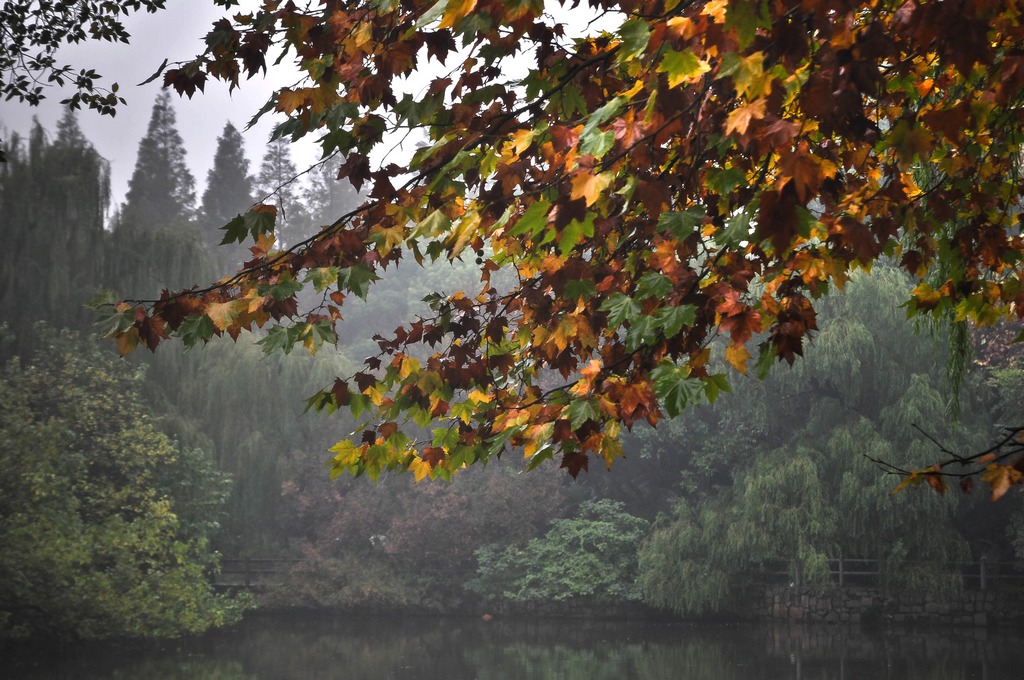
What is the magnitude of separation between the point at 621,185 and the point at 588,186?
563 mm

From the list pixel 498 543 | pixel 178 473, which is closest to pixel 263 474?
pixel 178 473

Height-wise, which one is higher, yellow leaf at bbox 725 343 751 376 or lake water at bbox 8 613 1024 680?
yellow leaf at bbox 725 343 751 376

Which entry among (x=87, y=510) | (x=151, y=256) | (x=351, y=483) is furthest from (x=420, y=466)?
(x=351, y=483)

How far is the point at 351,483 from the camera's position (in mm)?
19344

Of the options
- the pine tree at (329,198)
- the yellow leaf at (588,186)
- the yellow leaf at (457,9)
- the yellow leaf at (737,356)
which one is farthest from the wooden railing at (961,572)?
the pine tree at (329,198)

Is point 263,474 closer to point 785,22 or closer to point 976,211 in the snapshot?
point 976,211

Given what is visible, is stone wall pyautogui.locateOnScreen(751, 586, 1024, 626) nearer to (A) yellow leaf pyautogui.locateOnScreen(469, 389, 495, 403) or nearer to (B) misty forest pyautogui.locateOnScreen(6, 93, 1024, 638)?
(B) misty forest pyautogui.locateOnScreen(6, 93, 1024, 638)

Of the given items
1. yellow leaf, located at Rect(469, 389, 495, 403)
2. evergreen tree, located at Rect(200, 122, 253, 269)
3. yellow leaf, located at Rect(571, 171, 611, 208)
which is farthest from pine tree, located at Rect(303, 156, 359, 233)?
yellow leaf, located at Rect(571, 171, 611, 208)

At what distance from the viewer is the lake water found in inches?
484

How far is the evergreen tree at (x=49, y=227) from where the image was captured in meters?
12.4

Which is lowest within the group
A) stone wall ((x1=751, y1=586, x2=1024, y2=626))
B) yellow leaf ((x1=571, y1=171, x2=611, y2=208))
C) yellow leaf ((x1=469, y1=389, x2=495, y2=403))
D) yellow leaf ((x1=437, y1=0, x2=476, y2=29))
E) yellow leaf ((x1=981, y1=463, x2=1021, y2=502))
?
stone wall ((x1=751, y1=586, x2=1024, y2=626))

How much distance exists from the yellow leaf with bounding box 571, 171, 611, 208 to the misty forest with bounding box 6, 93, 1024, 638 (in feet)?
28.6

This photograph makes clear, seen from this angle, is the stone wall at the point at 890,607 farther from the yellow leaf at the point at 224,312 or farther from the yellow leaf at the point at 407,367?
the yellow leaf at the point at 224,312

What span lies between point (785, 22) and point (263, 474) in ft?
51.8
